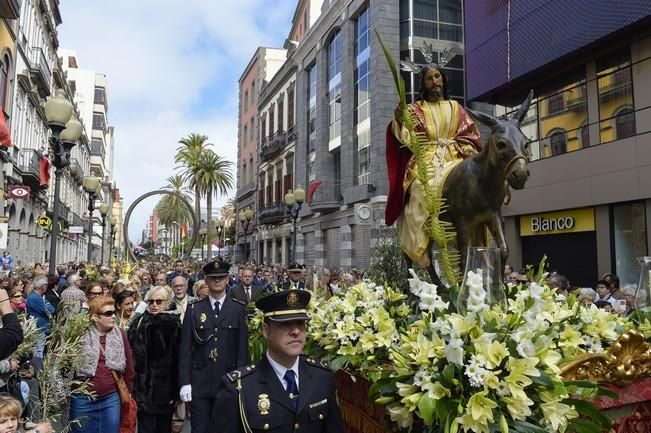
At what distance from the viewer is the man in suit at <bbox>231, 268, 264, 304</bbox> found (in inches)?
362

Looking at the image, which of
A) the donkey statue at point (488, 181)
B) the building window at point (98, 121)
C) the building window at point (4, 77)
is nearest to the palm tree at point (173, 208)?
the building window at point (98, 121)

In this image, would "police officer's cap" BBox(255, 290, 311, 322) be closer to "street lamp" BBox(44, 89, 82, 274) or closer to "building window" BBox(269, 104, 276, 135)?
"street lamp" BBox(44, 89, 82, 274)

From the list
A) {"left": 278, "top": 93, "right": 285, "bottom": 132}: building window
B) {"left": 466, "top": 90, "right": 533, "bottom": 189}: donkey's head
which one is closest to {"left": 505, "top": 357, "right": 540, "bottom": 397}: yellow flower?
{"left": 466, "top": 90, "right": 533, "bottom": 189}: donkey's head

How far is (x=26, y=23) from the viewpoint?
87.9 feet

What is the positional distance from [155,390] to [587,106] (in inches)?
628

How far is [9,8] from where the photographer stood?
1847cm

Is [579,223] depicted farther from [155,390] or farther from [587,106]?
[155,390]

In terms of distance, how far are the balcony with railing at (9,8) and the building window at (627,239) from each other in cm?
2067

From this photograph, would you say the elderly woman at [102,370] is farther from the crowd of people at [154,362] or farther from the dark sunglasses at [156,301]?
the dark sunglasses at [156,301]

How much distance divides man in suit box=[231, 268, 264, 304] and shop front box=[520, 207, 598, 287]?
11.0m

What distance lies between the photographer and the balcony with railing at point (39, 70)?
2778 centimetres

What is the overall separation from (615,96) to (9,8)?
66.5 feet

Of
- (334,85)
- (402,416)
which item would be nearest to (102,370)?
(402,416)

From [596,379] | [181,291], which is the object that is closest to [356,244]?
[181,291]
